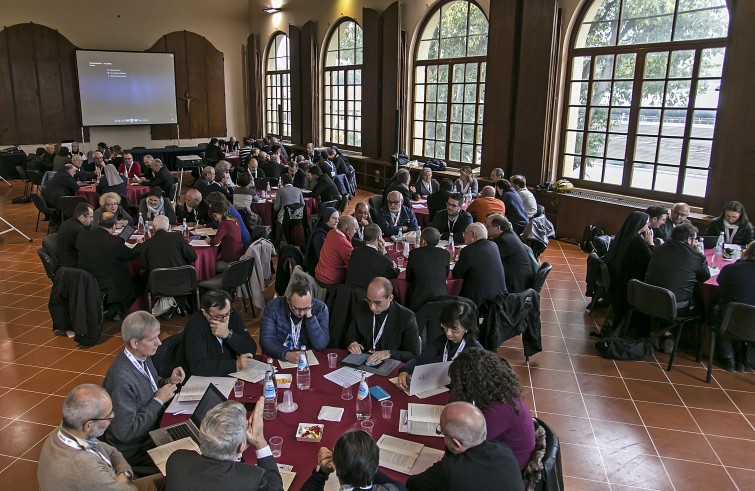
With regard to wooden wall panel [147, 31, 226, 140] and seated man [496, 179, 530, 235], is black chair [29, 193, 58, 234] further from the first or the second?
wooden wall panel [147, 31, 226, 140]

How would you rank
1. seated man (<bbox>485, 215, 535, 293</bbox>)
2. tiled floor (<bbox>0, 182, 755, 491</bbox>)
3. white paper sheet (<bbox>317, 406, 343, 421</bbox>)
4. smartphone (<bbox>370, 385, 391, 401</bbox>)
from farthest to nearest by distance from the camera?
seated man (<bbox>485, 215, 535, 293</bbox>)
tiled floor (<bbox>0, 182, 755, 491</bbox>)
smartphone (<bbox>370, 385, 391, 401</bbox>)
white paper sheet (<bbox>317, 406, 343, 421</bbox>)

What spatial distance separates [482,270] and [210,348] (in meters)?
2.47

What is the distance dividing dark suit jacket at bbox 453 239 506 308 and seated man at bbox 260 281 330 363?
159 cm

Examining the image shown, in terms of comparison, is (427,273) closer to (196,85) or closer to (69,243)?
(69,243)

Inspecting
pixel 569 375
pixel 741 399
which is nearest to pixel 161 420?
pixel 569 375

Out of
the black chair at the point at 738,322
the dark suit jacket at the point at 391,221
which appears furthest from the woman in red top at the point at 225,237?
the black chair at the point at 738,322

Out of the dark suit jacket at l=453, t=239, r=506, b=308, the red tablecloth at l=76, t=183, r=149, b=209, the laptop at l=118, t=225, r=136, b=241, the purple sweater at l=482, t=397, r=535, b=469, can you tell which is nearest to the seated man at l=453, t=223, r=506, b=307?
the dark suit jacket at l=453, t=239, r=506, b=308

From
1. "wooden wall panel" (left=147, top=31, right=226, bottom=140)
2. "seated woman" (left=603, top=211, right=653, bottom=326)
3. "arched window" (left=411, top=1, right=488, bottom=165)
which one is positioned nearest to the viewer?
"seated woman" (left=603, top=211, right=653, bottom=326)

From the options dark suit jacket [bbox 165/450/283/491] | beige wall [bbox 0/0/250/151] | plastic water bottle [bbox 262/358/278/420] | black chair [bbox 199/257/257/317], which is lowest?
black chair [bbox 199/257/257/317]

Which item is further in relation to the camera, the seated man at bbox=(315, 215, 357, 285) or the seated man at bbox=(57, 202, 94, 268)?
the seated man at bbox=(57, 202, 94, 268)

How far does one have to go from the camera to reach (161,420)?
298 centimetres

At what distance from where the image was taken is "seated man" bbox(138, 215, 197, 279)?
568 centimetres

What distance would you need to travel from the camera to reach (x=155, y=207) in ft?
24.5

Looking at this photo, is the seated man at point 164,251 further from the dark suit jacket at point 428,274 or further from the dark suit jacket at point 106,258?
the dark suit jacket at point 428,274
